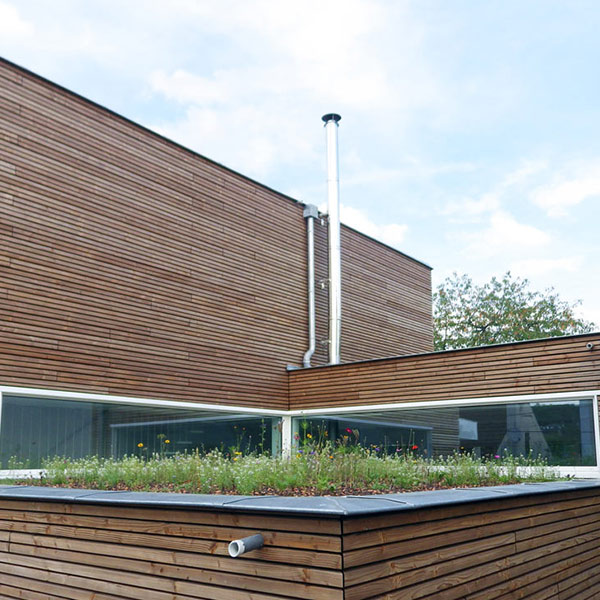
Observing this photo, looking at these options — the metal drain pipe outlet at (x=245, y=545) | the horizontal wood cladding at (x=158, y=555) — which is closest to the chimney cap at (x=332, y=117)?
the horizontal wood cladding at (x=158, y=555)

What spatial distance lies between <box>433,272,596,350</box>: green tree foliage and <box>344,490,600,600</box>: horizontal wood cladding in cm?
2183

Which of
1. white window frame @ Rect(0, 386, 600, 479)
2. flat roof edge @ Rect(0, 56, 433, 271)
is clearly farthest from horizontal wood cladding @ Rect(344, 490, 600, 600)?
flat roof edge @ Rect(0, 56, 433, 271)

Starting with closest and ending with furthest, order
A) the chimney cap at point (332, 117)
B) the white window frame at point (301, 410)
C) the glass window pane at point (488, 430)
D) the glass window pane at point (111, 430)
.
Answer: the glass window pane at point (111, 430) → the white window frame at point (301, 410) → the glass window pane at point (488, 430) → the chimney cap at point (332, 117)

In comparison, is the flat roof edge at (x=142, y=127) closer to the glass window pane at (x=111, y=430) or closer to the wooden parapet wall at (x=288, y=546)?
the glass window pane at (x=111, y=430)

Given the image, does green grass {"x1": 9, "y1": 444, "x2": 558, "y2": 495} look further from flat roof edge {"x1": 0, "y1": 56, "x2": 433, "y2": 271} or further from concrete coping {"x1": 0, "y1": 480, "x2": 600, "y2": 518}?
flat roof edge {"x1": 0, "y1": 56, "x2": 433, "y2": 271}

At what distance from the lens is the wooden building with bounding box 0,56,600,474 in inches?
376

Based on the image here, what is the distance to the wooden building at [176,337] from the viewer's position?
31.3 feet

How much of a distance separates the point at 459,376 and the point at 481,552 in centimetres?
703

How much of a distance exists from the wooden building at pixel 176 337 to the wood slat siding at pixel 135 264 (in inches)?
1.0

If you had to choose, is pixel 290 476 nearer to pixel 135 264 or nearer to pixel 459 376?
pixel 459 376

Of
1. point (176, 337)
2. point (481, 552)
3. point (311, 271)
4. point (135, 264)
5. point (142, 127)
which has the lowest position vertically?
point (481, 552)

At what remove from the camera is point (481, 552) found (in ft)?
13.7

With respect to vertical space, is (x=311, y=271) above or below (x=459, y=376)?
above

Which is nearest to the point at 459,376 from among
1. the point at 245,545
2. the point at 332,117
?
the point at 332,117
